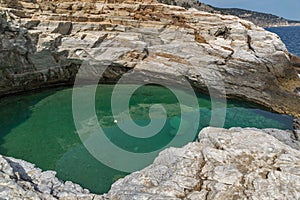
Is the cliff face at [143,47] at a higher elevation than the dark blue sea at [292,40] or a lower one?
higher

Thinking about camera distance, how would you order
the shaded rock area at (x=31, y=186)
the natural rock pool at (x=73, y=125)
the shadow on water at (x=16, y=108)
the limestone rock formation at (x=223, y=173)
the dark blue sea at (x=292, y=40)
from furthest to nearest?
1. the dark blue sea at (x=292, y=40)
2. the shadow on water at (x=16, y=108)
3. the natural rock pool at (x=73, y=125)
4. the limestone rock formation at (x=223, y=173)
5. the shaded rock area at (x=31, y=186)

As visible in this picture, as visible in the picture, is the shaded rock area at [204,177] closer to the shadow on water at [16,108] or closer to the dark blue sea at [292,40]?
the shadow on water at [16,108]

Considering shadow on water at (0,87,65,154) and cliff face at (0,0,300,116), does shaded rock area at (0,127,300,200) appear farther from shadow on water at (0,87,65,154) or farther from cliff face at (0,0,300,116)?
cliff face at (0,0,300,116)

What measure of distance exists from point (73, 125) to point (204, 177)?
34.4 feet

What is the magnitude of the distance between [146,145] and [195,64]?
9919mm

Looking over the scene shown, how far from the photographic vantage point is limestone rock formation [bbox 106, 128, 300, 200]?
6.86 m

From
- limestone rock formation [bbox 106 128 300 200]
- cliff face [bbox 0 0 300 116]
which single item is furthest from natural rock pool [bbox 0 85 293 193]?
limestone rock formation [bbox 106 128 300 200]

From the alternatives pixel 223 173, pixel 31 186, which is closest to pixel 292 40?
pixel 223 173

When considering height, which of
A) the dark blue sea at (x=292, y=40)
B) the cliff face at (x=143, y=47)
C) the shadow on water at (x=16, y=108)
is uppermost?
the cliff face at (x=143, y=47)

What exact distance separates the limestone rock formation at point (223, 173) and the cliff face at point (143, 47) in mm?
12340

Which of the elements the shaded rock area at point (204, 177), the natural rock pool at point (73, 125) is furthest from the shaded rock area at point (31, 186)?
the natural rock pool at point (73, 125)

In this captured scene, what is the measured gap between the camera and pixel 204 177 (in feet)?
25.2

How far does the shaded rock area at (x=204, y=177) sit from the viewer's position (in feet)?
22.1

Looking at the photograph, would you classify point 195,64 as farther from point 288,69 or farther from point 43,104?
point 43,104
